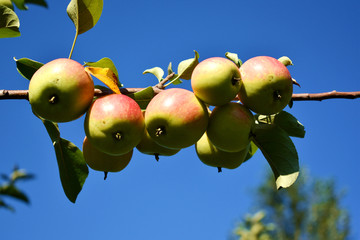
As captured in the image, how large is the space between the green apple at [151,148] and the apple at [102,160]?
7 cm

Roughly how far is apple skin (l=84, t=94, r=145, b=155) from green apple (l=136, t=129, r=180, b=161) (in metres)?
0.16

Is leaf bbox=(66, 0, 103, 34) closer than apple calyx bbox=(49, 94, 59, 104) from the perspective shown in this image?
No

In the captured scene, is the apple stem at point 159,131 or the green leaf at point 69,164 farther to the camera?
the green leaf at point 69,164

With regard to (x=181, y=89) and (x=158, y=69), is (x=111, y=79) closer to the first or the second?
(x=181, y=89)

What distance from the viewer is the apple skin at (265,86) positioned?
127cm

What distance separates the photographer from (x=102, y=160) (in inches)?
54.2

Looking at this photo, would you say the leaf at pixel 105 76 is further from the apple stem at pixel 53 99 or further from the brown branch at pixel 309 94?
the apple stem at pixel 53 99

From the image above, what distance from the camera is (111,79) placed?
4.43 ft

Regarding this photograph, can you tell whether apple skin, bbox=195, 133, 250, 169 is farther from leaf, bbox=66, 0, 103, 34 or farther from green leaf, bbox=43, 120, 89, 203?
leaf, bbox=66, 0, 103, 34

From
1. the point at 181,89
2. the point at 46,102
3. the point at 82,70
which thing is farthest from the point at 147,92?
the point at 46,102

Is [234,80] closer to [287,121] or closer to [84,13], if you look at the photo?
[287,121]

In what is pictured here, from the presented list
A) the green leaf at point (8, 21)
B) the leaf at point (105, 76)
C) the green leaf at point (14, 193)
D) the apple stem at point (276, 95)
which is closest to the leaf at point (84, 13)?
the green leaf at point (8, 21)

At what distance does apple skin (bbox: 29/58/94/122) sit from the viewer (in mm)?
1206

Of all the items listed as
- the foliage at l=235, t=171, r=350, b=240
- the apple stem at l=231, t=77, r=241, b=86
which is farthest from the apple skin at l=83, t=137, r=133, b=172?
the foliage at l=235, t=171, r=350, b=240
